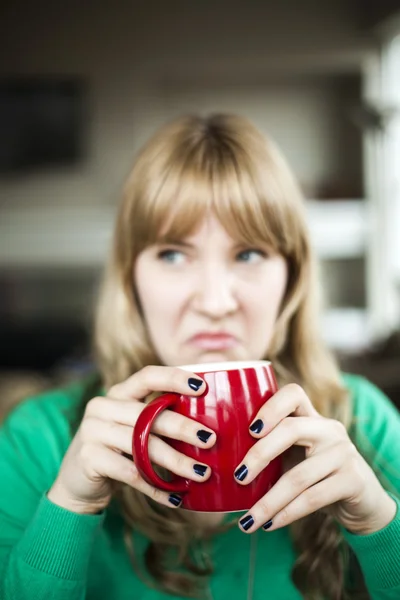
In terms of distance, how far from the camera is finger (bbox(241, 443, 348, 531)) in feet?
1.88

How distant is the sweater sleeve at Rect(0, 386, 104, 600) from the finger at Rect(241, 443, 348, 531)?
0.19m

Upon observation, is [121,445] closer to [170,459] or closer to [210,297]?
[170,459]

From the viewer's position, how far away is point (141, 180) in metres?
0.89

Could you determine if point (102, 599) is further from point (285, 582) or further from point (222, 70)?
point (222, 70)

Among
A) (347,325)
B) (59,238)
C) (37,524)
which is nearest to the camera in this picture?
(37,524)

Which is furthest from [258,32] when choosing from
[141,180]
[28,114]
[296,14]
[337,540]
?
[337,540]

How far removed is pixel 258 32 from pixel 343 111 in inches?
27.4

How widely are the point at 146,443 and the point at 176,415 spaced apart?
0.04 meters

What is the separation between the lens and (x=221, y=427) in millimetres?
559

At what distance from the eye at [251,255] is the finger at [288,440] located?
1.04 ft

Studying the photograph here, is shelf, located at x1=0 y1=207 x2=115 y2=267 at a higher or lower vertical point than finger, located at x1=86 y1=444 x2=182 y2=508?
lower

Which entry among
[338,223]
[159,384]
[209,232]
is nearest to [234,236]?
[209,232]

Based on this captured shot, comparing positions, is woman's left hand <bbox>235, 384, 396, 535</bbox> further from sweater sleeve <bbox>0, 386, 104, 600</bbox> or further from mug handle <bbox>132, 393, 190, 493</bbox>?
sweater sleeve <bbox>0, 386, 104, 600</bbox>

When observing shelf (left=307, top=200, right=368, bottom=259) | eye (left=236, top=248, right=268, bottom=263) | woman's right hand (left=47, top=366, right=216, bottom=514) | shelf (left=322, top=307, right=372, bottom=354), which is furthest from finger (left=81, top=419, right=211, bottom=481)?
shelf (left=307, top=200, right=368, bottom=259)
